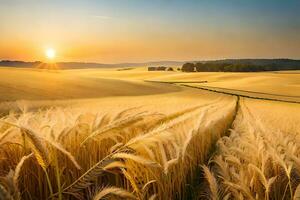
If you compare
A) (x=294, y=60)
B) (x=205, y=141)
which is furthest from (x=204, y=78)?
(x=294, y=60)

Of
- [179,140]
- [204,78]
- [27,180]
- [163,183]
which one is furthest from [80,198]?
[204,78]

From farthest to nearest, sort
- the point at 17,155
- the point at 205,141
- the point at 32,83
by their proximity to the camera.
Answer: the point at 32,83, the point at 205,141, the point at 17,155

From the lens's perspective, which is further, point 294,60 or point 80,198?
point 294,60

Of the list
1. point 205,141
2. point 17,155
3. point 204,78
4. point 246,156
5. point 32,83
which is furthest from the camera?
point 204,78

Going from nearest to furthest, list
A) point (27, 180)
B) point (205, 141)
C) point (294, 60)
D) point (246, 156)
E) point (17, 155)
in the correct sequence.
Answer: point (27, 180), point (17, 155), point (246, 156), point (205, 141), point (294, 60)

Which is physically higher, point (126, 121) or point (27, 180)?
point (126, 121)

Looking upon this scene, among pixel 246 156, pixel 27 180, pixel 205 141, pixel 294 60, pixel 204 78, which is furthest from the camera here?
pixel 294 60

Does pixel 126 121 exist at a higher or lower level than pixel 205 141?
higher

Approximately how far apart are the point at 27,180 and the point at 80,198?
0.39 m

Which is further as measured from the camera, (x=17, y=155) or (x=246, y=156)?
(x=246, y=156)

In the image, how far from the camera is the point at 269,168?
11.1 ft

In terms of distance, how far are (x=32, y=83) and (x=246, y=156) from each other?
3392 cm

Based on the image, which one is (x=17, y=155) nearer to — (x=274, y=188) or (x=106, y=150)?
(x=106, y=150)

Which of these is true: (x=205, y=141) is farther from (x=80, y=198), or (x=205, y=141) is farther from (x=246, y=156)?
(x=80, y=198)
